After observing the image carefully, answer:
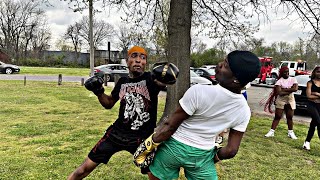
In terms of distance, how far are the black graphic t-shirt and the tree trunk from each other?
2.84 meters

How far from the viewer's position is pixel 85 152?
4730mm

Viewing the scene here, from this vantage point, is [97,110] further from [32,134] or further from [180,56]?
[180,56]

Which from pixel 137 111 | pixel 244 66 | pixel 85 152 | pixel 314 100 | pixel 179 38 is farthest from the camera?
pixel 179 38

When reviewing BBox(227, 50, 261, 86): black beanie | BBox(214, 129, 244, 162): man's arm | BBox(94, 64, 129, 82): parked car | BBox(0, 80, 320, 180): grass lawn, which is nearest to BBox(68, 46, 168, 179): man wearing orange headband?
BBox(214, 129, 244, 162): man's arm

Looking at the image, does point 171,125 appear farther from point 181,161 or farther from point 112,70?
point 112,70

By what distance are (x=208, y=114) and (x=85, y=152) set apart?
130 inches

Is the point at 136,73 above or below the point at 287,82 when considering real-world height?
above

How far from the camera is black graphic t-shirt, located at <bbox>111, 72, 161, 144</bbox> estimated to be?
2658mm

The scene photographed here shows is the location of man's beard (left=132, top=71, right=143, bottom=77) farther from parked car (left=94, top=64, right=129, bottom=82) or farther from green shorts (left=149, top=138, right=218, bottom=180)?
parked car (left=94, top=64, right=129, bottom=82)

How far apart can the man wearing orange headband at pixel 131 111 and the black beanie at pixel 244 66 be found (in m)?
0.93

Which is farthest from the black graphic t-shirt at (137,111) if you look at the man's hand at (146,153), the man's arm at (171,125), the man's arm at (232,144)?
the man's arm at (232,144)

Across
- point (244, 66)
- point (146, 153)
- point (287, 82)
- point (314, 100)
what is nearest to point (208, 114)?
point (244, 66)

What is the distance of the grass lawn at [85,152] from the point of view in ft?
12.9

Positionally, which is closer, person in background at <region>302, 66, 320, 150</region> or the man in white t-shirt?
the man in white t-shirt
